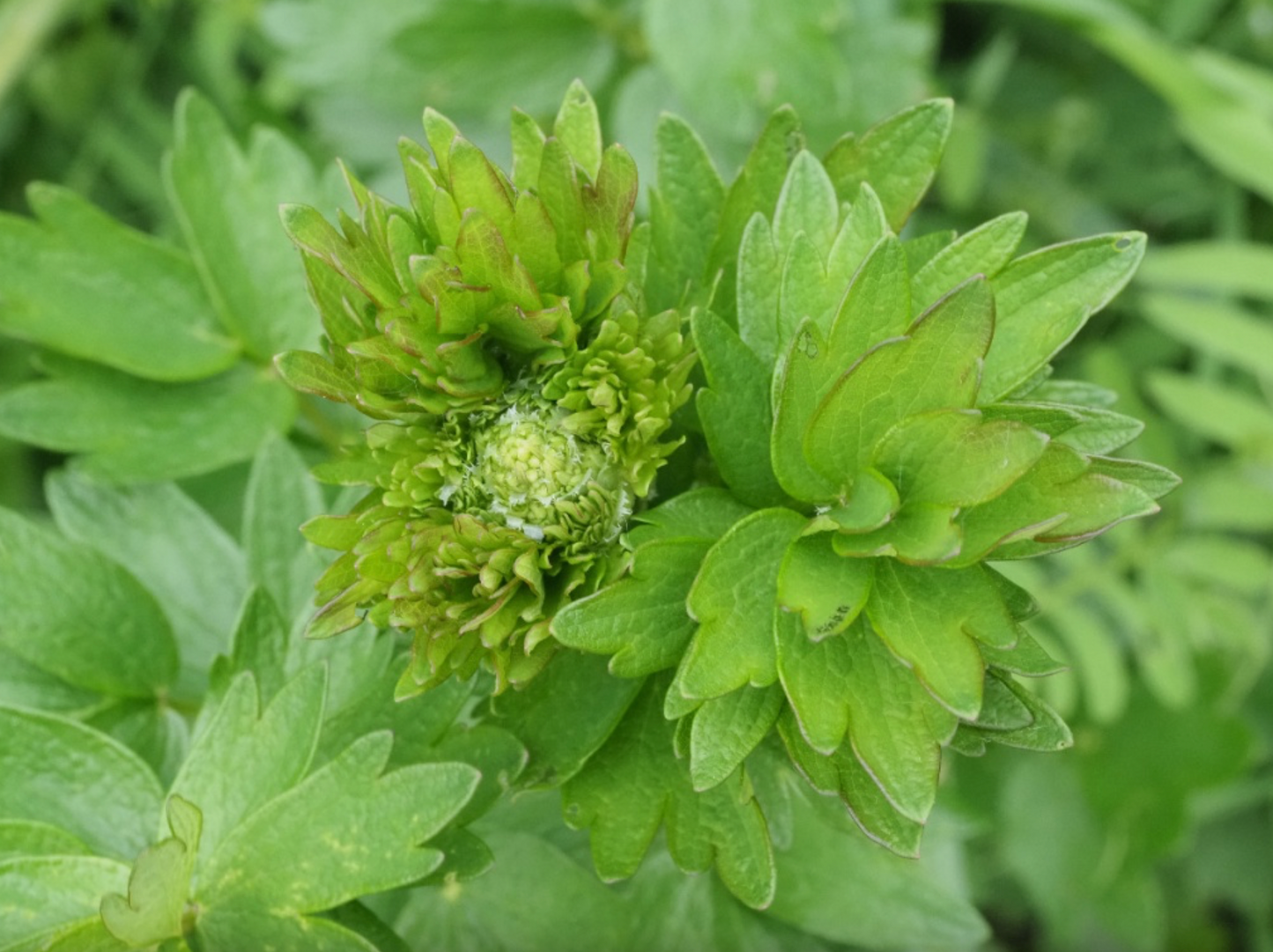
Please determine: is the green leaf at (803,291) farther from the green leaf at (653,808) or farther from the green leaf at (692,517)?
the green leaf at (653,808)

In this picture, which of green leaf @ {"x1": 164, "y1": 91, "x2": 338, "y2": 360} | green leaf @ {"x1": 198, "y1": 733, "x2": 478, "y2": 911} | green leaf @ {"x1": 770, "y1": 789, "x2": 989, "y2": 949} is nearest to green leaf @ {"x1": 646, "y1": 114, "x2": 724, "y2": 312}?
green leaf @ {"x1": 198, "y1": 733, "x2": 478, "y2": 911}

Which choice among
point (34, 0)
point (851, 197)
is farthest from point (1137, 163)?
point (34, 0)

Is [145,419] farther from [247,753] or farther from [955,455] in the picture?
[955,455]

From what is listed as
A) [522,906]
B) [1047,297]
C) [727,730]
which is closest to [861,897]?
[522,906]

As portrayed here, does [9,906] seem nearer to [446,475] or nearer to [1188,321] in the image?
[446,475]

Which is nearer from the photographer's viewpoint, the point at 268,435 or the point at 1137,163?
the point at 268,435
